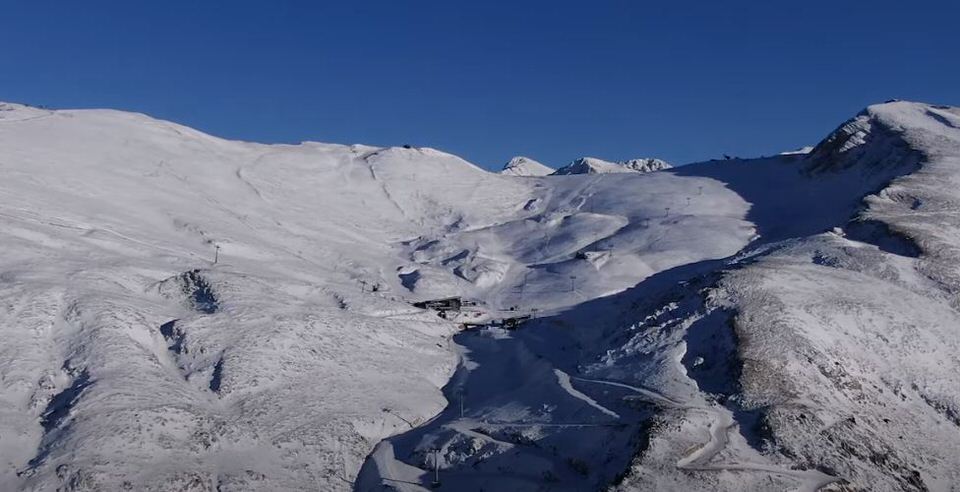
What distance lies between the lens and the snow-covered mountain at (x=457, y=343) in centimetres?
3503

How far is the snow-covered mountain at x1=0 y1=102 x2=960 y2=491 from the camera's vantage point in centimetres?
3503

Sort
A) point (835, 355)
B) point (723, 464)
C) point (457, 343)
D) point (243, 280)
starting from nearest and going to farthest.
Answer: point (723, 464) < point (835, 355) < point (243, 280) < point (457, 343)

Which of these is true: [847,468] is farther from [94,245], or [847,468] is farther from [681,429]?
[94,245]

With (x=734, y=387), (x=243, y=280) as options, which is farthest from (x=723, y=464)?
(x=243, y=280)

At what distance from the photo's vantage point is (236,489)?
33812 millimetres

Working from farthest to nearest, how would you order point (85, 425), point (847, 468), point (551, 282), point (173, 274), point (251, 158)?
point (251, 158) < point (551, 282) < point (173, 274) < point (85, 425) < point (847, 468)

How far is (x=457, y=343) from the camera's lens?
60.6 metres

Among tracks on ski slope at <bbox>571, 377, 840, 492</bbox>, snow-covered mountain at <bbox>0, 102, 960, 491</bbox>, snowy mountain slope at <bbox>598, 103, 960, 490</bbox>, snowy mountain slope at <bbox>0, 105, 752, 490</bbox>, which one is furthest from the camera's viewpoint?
snowy mountain slope at <bbox>0, 105, 752, 490</bbox>

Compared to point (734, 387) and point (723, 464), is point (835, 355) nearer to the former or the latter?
point (734, 387)

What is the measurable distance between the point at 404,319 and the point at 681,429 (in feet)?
103

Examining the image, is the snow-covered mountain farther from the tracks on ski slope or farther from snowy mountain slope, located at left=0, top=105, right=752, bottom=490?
snowy mountain slope, located at left=0, top=105, right=752, bottom=490

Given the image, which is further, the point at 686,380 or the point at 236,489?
the point at 686,380

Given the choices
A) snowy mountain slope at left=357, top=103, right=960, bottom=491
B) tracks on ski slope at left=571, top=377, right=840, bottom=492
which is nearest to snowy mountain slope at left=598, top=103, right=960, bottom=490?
snowy mountain slope at left=357, top=103, right=960, bottom=491

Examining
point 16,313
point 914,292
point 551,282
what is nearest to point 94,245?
point 16,313
